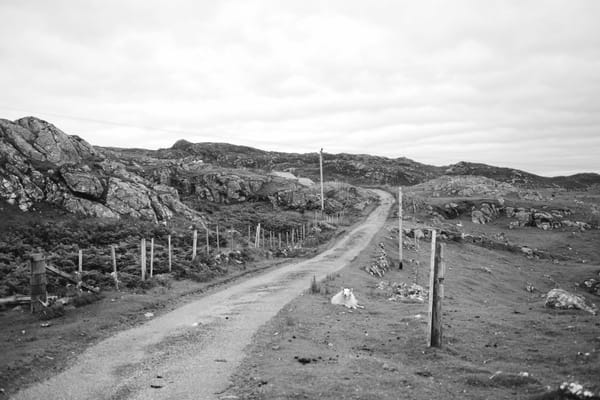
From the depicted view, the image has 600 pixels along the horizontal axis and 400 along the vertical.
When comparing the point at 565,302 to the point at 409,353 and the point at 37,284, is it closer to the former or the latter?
the point at 409,353

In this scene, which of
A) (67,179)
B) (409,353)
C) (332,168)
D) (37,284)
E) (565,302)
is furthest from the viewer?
(332,168)

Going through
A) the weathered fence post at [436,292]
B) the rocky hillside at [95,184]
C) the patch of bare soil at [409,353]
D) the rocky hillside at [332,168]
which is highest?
the rocky hillside at [332,168]

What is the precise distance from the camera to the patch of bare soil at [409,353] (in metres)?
9.81

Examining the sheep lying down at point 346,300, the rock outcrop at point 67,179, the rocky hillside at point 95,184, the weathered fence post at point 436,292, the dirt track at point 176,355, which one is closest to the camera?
the dirt track at point 176,355

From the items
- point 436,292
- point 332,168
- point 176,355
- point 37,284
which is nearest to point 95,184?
point 37,284

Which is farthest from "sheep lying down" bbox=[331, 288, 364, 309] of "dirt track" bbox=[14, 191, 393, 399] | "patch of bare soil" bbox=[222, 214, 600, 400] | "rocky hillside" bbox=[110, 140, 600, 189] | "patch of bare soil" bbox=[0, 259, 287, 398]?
"rocky hillside" bbox=[110, 140, 600, 189]

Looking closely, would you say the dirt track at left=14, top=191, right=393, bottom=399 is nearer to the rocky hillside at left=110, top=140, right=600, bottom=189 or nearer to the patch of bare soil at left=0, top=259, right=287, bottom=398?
the patch of bare soil at left=0, top=259, right=287, bottom=398

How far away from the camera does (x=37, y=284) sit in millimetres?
18078

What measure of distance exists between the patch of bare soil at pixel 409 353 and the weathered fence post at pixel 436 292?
17.7 inches

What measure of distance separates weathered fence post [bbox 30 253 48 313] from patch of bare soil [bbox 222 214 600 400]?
983cm

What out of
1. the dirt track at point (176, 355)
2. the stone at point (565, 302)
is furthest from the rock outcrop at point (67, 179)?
the stone at point (565, 302)

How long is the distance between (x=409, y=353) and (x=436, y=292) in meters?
2.00

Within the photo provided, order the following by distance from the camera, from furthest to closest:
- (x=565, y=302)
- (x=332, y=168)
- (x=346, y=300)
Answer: (x=332, y=168) → (x=346, y=300) → (x=565, y=302)

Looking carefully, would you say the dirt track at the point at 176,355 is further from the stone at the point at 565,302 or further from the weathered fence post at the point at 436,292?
the stone at the point at 565,302
